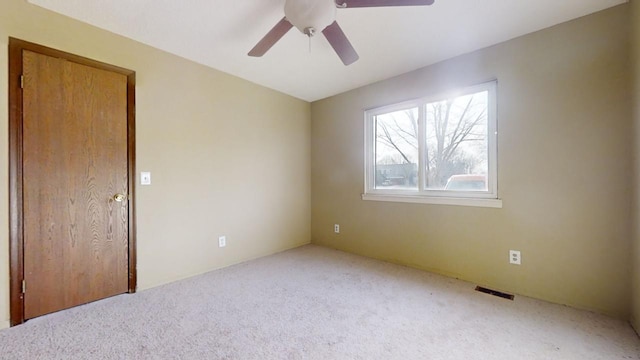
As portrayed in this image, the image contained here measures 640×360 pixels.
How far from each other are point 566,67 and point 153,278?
4032mm

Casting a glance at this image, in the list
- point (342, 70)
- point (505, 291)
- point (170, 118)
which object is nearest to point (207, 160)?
point (170, 118)

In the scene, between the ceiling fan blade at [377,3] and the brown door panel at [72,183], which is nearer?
the ceiling fan blade at [377,3]

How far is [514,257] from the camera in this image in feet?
7.59

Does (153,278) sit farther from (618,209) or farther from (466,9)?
(618,209)

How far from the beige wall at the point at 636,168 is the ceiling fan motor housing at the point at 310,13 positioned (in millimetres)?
2043

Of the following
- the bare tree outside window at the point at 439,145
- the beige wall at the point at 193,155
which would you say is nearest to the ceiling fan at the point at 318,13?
the beige wall at the point at 193,155

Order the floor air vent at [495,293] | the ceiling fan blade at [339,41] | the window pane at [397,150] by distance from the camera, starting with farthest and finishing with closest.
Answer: the window pane at [397,150] → the floor air vent at [495,293] → the ceiling fan blade at [339,41]

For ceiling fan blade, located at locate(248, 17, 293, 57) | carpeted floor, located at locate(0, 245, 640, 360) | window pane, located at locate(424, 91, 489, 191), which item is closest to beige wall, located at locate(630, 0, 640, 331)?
carpeted floor, located at locate(0, 245, 640, 360)

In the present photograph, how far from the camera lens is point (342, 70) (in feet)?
9.75

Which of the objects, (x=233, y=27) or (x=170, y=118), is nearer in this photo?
(x=233, y=27)

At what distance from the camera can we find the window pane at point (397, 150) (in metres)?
3.07

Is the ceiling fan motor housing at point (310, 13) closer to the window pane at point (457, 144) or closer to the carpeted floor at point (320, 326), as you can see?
the window pane at point (457, 144)

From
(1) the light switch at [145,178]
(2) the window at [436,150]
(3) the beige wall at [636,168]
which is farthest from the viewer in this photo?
(2) the window at [436,150]

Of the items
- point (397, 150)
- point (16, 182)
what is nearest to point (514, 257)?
point (397, 150)
